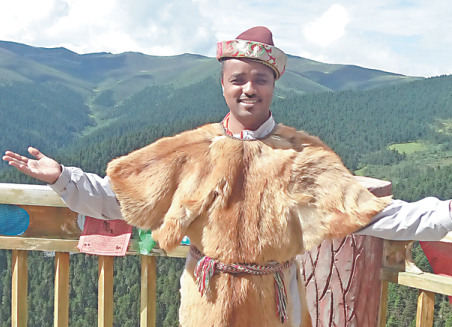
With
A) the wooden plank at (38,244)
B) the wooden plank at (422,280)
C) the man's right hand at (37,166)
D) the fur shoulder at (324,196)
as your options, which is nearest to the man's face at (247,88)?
the fur shoulder at (324,196)

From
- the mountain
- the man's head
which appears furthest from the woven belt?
the mountain

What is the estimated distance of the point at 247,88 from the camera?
147 centimetres

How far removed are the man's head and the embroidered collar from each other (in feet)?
0.07

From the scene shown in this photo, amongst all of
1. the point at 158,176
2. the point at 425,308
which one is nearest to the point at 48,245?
the point at 158,176

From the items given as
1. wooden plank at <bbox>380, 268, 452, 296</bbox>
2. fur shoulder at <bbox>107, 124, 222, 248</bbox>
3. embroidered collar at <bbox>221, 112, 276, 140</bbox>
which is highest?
embroidered collar at <bbox>221, 112, 276, 140</bbox>

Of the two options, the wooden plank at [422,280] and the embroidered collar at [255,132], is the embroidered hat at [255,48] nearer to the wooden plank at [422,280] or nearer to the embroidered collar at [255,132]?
the embroidered collar at [255,132]

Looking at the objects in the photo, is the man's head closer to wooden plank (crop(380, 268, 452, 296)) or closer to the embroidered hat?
the embroidered hat

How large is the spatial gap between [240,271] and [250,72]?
23.0 inches

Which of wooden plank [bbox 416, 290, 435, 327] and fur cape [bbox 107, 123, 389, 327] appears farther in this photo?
wooden plank [bbox 416, 290, 435, 327]

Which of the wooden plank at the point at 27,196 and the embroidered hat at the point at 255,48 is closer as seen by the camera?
the embroidered hat at the point at 255,48

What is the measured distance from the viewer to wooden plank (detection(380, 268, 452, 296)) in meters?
1.69

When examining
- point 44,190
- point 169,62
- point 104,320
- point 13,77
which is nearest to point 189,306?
point 104,320

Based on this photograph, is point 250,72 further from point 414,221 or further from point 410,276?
point 410,276

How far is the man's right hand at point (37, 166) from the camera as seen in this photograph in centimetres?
145
